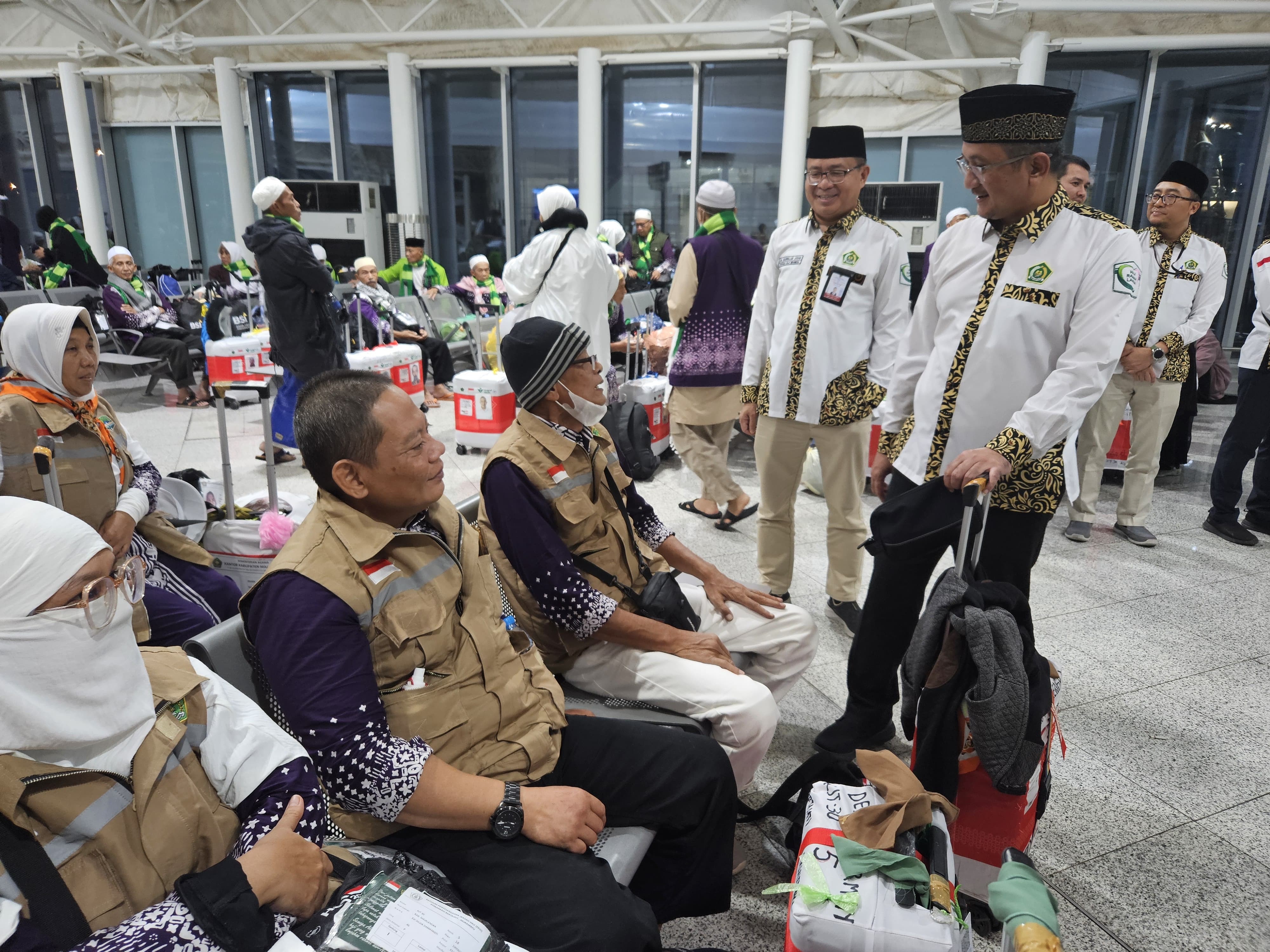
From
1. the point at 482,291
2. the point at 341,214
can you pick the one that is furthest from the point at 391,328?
the point at 341,214

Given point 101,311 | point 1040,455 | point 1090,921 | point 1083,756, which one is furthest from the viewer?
point 101,311

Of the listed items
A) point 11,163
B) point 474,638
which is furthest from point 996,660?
point 11,163

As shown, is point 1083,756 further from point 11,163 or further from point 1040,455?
point 11,163

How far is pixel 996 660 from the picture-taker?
1736 mm

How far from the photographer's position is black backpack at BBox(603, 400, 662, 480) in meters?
5.23

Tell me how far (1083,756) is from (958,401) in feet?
4.13

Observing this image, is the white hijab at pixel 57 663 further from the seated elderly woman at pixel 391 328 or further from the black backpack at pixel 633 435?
the seated elderly woman at pixel 391 328

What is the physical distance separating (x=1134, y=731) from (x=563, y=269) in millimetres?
3799

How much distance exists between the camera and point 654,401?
5543 mm

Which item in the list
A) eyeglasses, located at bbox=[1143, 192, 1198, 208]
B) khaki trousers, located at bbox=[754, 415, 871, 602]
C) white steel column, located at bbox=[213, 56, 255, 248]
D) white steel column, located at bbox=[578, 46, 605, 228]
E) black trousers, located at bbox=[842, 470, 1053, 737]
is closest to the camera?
black trousers, located at bbox=[842, 470, 1053, 737]

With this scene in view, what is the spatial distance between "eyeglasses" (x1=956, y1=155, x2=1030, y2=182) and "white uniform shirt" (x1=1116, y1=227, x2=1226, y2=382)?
284 cm

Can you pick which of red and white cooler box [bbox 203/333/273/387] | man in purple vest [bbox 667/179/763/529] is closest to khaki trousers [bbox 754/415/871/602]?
man in purple vest [bbox 667/179/763/529]

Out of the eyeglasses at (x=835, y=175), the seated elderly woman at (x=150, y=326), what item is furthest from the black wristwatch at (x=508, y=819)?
the seated elderly woman at (x=150, y=326)

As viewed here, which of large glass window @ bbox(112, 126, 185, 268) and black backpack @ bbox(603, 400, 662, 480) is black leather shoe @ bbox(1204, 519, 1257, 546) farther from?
large glass window @ bbox(112, 126, 185, 268)
